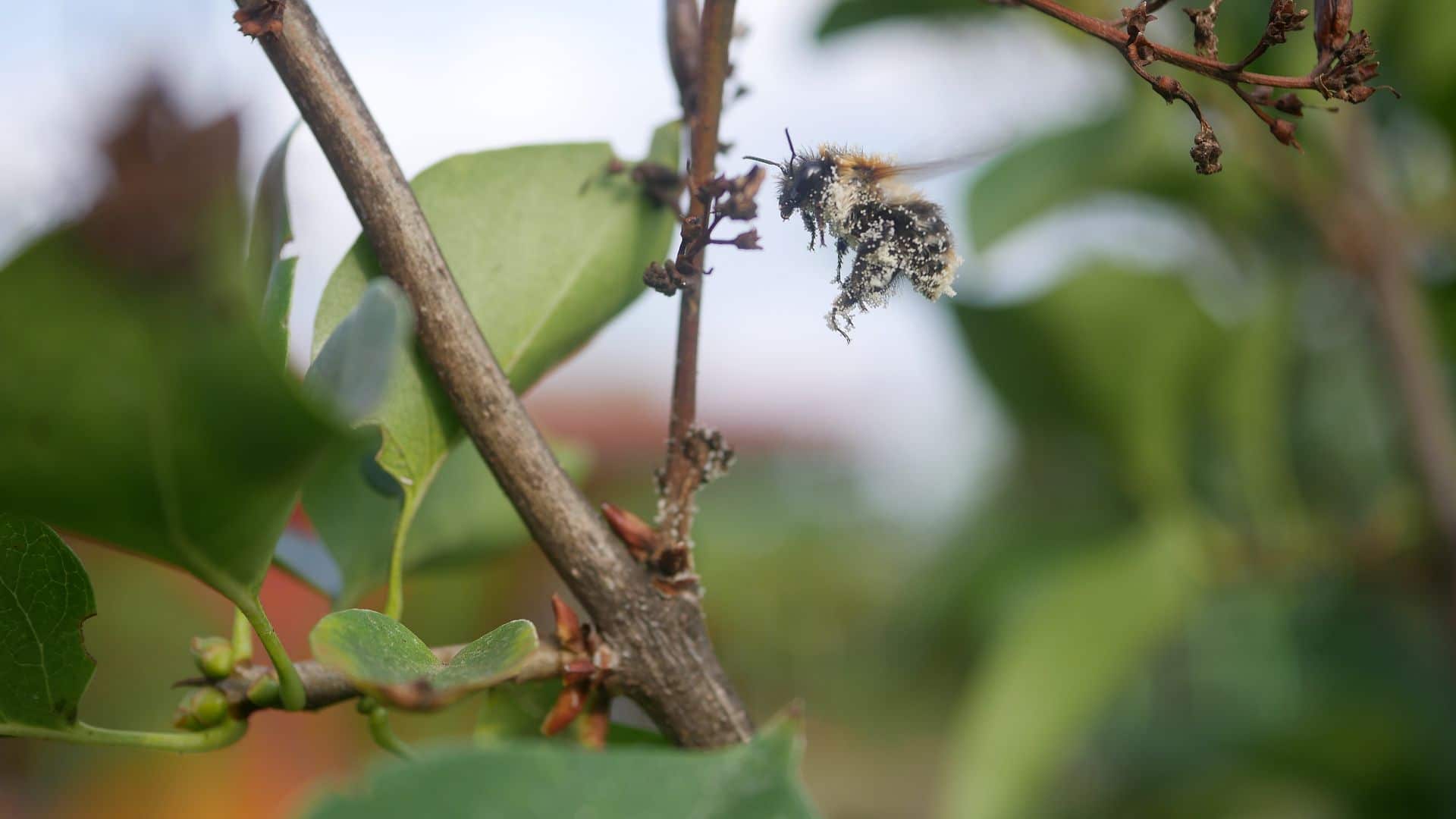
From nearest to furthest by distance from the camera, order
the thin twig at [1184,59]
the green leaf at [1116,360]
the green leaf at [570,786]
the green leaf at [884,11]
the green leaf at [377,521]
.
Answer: the green leaf at [570,786]
the thin twig at [1184,59]
the green leaf at [377,521]
the green leaf at [1116,360]
the green leaf at [884,11]

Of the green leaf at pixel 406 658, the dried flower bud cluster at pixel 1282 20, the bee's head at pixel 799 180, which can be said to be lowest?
the green leaf at pixel 406 658

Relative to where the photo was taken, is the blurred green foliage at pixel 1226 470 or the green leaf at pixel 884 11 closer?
the blurred green foliage at pixel 1226 470

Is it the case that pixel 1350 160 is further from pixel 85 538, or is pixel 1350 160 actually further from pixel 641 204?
pixel 85 538

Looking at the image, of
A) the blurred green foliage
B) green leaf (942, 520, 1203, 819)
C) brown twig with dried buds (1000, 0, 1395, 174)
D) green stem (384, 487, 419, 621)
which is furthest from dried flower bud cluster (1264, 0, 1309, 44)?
green leaf (942, 520, 1203, 819)

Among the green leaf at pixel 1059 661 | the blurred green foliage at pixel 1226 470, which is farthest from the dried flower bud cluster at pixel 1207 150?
the green leaf at pixel 1059 661

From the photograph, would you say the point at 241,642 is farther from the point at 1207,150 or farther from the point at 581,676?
the point at 1207,150

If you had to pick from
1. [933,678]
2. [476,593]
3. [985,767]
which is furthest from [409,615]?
[933,678]

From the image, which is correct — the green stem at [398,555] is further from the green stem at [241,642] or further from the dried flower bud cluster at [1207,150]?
the dried flower bud cluster at [1207,150]

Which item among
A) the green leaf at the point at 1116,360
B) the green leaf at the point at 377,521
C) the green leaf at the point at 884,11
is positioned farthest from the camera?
the green leaf at the point at 884,11
